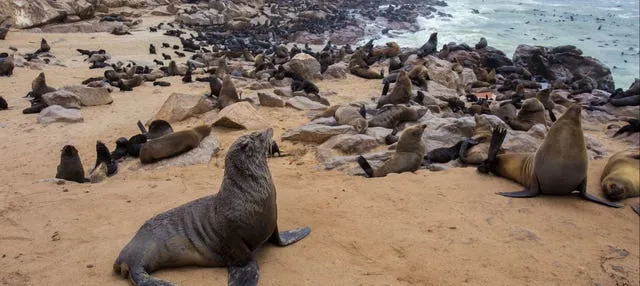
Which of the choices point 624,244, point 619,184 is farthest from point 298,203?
point 619,184

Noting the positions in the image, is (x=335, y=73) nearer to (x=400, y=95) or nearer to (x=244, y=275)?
(x=400, y=95)

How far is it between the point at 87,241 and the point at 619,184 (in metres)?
5.25

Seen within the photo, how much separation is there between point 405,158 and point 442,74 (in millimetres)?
7835

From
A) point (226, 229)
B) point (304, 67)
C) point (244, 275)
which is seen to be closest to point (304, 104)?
point (304, 67)

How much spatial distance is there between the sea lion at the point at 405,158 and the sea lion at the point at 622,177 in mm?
2136

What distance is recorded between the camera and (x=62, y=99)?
958 cm

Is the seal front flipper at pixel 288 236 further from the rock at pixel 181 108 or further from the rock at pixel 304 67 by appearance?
the rock at pixel 304 67

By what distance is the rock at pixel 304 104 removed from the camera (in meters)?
10.0

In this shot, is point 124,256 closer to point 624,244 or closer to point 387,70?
point 624,244

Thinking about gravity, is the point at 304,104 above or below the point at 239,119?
below

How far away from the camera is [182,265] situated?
342 centimetres

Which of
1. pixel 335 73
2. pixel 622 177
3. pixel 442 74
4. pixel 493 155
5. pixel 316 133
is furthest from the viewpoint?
pixel 335 73

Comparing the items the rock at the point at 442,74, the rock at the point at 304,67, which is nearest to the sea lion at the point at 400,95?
the rock at the point at 442,74

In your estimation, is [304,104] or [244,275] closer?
[244,275]
